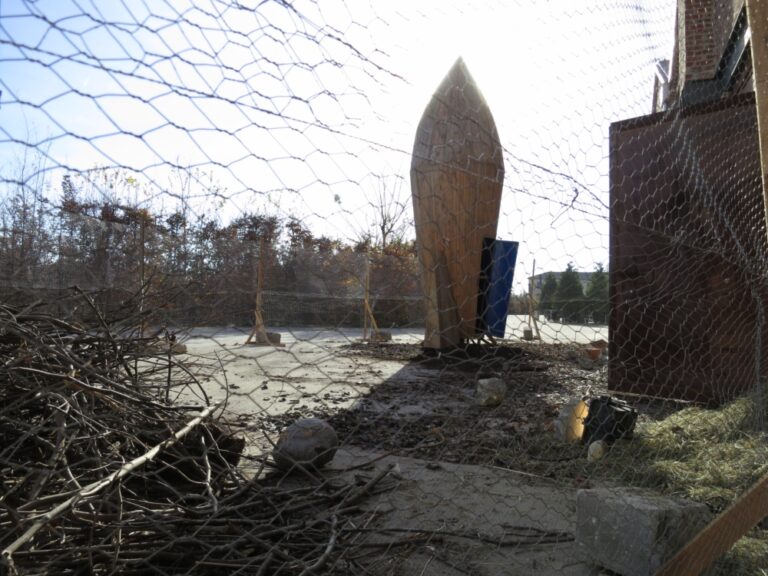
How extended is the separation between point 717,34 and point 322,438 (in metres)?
7.25

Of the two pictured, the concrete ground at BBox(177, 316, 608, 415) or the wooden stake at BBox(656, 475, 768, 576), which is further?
the concrete ground at BBox(177, 316, 608, 415)

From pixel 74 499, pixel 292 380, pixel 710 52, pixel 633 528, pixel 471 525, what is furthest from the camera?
pixel 710 52

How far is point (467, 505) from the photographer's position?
8.52 ft

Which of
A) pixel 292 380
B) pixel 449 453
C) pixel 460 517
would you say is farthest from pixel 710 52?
pixel 460 517

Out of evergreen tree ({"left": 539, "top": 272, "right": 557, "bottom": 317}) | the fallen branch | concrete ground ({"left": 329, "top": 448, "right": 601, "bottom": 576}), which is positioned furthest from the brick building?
the fallen branch

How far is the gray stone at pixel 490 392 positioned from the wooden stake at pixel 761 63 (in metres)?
3.02

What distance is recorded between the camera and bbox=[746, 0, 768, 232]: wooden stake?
5.69 feet

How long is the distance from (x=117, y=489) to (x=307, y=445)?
1279mm

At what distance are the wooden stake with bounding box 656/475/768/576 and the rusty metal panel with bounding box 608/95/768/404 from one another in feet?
8.55

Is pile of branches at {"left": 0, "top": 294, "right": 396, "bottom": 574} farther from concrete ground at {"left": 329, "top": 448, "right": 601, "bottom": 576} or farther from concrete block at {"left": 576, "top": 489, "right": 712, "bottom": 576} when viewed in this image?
concrete block at {"left": 576, "top": 489, "right": 712, "bottom": 576}

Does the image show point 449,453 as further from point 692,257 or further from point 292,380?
→ point 692,257

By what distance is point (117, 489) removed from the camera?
179cm

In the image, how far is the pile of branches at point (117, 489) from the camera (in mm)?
1686

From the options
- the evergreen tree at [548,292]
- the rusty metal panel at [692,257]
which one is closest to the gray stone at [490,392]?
the rusty metal panel at [692,257]
